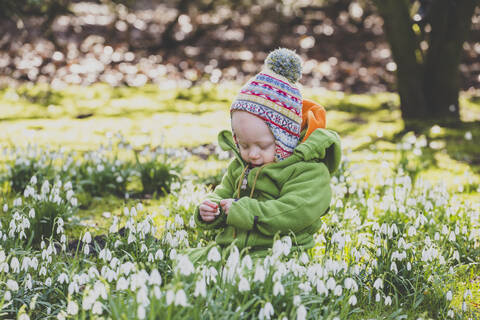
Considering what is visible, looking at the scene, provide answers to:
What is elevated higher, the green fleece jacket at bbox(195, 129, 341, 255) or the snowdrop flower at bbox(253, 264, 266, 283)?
the green fleece jacket at bbox(195, 129, 341, 255)

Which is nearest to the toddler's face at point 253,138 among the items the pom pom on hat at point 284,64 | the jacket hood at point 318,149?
the jacket hood at point 318,149

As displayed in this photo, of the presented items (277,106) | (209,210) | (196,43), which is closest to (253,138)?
(277,106)

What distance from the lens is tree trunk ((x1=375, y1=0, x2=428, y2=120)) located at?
7.74m

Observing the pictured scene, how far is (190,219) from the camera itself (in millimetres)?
4055

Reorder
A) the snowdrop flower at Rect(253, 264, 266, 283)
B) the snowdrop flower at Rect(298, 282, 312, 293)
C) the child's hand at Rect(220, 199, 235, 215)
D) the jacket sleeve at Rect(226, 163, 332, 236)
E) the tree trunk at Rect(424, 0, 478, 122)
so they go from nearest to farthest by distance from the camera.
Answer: the snowdrop flower at Rect(253, 264, 266, 283)
the snowdrop flower at Rect(298, 282, 312, 293)
the jacket sleeve at Rect(226, 163, 332, 236)
the child's hand at Rect(220, 199, 235, 215)
the tree trunk at Rect(424, 0, 478, 122)

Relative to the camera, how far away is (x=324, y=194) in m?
3.29

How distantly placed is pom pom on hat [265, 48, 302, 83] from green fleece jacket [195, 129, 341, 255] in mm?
406

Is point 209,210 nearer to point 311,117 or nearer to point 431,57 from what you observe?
point 311,117

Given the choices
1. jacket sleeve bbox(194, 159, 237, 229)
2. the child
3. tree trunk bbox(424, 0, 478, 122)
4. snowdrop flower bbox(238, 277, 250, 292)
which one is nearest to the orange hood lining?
the child

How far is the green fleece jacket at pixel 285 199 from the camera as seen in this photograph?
315cm

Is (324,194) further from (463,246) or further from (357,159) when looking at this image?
(357,159)

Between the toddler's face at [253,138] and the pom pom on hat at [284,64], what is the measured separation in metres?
0.36

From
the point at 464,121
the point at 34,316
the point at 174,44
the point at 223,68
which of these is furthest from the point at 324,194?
the point at 174,44

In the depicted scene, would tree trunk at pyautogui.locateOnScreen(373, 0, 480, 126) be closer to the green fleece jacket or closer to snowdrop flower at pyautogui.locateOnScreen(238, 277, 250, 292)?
the green fleece jacket
